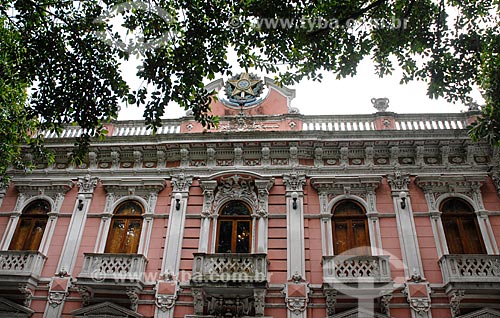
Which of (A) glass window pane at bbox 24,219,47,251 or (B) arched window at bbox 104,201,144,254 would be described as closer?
(B) arched window at bbox 104,201,144,254

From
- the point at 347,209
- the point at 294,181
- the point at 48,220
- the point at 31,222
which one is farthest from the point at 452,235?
the point at 31,222

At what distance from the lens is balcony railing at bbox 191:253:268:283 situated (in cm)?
1120

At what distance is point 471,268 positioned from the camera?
36.2ft

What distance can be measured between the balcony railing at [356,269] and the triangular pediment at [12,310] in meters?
8.17

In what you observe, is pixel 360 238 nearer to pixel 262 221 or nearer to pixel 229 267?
pixel 262 221

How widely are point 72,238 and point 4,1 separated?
6.90 metres

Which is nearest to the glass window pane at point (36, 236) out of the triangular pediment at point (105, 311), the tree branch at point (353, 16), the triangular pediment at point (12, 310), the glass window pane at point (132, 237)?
the triangular pediment at point (12, 310)

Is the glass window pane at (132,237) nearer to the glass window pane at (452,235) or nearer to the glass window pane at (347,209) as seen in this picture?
the glass window pane at (347,209)

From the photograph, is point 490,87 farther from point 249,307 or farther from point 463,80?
point 249,307

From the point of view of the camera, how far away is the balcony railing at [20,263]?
11.9m

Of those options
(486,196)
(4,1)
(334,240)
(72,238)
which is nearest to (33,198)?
(72,238)

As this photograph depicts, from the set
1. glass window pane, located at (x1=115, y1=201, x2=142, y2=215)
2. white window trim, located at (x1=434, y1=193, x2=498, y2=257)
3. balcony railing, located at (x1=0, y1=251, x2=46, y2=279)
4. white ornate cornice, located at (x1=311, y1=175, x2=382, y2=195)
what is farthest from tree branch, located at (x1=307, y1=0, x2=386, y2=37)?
balcony railing, located at (x1=0, y1=251, x2=46, y2=279)

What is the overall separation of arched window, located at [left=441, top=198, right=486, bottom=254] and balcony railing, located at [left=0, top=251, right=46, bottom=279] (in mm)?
11667

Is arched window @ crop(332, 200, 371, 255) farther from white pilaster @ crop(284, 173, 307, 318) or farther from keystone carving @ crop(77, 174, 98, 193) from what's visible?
keystone carving @ crop(77, 174, 98, 193)
